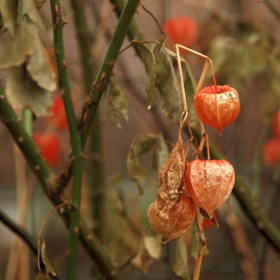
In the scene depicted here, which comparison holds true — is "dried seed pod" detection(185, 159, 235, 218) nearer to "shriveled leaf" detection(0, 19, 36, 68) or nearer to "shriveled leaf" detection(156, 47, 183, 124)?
"shriveled leaf" detection(156, 47, 183, 124)

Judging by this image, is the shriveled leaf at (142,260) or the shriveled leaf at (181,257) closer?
the shriveled leaf at (181,257)

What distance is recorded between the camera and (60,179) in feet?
1.97

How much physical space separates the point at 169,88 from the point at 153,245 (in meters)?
0.28

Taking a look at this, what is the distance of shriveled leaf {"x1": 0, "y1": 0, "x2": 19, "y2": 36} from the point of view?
0.53 m

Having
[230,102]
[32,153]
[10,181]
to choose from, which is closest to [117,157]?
[10,181]

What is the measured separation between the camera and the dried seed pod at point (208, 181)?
1.38 feet

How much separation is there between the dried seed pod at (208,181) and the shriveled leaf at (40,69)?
197 millimetres

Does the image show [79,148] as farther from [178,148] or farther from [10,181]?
[10,181]

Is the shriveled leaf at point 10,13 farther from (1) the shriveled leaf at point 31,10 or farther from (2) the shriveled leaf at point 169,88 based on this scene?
(2) the shriveled leaf at point 169,88

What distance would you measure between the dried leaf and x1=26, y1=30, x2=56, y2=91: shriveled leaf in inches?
7.0

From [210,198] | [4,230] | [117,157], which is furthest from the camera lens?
[117,157]

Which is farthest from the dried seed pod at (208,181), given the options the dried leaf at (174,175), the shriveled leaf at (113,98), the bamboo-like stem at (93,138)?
the bamboo-like stem at (93,138)

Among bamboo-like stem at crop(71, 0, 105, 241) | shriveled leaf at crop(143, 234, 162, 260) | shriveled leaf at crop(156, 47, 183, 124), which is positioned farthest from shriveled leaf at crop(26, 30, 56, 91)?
bamboo-like stem at crop(71, 0, 105, 241)

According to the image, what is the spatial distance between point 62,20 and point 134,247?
2.28 ft
